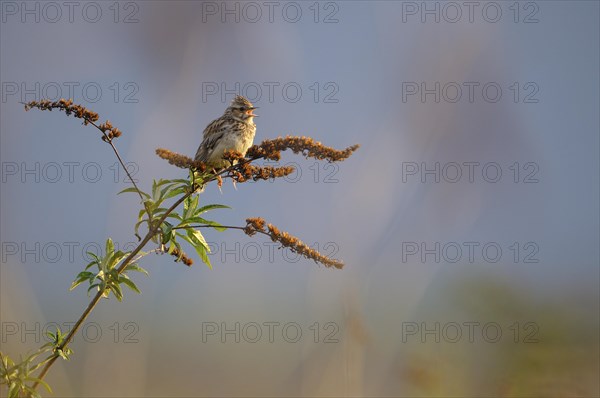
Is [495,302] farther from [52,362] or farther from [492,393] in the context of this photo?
[52,362]

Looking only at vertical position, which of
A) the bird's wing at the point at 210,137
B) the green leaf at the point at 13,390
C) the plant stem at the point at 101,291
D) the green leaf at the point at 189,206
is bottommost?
the green leaf at the point at 13,390

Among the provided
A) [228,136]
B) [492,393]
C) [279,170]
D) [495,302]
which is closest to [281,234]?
[279,170]

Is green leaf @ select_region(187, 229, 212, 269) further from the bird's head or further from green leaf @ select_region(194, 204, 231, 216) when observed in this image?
the bird's head

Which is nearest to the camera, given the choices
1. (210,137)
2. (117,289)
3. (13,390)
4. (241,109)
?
(13,390)

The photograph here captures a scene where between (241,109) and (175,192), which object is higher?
(241,109)

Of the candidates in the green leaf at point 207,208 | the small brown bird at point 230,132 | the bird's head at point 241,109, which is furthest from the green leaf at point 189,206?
the bird's head at point 241,109

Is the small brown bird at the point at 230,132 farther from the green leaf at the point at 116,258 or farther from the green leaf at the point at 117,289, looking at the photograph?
the green leaf at the point at 117,289

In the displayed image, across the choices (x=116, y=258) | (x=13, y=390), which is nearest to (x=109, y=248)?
(x=116, y=258)

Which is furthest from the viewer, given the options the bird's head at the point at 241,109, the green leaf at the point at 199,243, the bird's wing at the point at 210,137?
the bird's head at the point at 241,109

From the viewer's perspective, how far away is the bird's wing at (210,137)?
4766 mm

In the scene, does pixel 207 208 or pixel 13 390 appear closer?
pixel 13 390

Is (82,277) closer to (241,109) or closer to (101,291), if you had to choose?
(101,291)

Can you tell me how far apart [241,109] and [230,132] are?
44 centimetres

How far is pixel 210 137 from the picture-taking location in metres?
4.97
